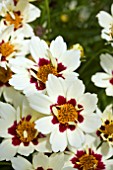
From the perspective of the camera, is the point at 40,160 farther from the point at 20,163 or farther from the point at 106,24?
the point at 106,24

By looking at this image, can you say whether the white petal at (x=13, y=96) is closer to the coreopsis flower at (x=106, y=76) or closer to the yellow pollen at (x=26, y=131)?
the yellow pollen at (x=26, y=131)

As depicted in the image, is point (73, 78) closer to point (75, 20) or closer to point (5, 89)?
point (5, 89)

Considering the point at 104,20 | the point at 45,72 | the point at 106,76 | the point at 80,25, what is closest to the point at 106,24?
the point at 104,20

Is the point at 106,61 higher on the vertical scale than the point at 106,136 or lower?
higher

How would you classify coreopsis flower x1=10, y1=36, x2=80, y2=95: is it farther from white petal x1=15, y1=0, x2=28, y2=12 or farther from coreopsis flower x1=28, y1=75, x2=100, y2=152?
white petal x1=15, y1=0, x2=28, y2=12

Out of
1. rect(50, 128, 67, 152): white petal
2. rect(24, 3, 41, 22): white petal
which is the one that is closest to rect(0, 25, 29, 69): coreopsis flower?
rect(24, 3, 41, 22): white petal

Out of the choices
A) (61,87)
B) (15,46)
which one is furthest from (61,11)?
(61,87)
